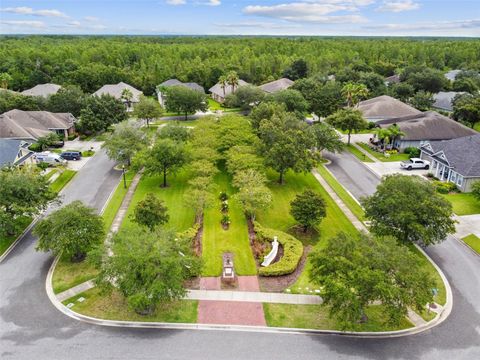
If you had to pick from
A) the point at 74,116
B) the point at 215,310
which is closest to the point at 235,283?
the point at 215,310

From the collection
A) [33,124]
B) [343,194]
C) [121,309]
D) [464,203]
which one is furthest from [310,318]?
[33,124]

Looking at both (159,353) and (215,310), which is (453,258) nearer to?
(215,310)

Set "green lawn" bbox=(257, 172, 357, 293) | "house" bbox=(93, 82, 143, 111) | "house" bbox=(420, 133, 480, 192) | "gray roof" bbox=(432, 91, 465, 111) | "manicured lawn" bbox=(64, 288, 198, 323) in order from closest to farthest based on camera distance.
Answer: "manicured lawn" bbox=(64, 288, 198, 323)
"green lawn" bbox=(257, 172, 357, 293)
"house" bbox=(420, 133, 480, 192)
"gray roof" bbox=(432, 91, 465, 111)
"house" bbox=(93, 82, 143, 111)

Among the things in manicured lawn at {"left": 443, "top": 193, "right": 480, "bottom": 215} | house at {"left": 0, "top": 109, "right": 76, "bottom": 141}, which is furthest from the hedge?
house at {"left": 0, "top": 109, "right": 76, "bottom": 141}

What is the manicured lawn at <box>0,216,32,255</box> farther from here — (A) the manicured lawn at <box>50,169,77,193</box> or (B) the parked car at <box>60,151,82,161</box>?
(B) the parked car at <box>60,151,82,161</box>

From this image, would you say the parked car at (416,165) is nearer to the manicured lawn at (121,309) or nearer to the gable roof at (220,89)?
the manicured lawn at (121,309)

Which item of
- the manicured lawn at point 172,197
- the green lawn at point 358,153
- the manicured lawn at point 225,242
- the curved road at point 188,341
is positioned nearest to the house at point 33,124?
the manicured lawn at point 172,197
